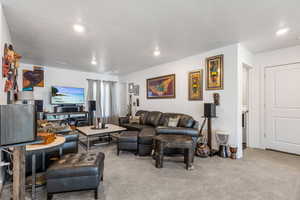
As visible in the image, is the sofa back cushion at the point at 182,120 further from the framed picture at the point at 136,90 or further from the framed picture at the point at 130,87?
the framed picture at the point at 130,87

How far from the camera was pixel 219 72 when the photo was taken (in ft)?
11.2

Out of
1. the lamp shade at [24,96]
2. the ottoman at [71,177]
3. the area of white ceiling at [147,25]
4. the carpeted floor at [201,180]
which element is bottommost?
the carpeted floor at [201,180]

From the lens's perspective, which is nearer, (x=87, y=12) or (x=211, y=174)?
(x=87, y=12)

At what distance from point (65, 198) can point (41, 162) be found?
0.99 meters

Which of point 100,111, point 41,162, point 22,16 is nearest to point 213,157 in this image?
point 41,162

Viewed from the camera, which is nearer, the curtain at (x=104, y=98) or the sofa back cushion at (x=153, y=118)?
the sofa back cushion at (x=153, y=118)

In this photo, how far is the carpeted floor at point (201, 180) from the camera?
1841 millimetres

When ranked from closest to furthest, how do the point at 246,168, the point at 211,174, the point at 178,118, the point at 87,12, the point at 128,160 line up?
the point at 87,12
the point at 211,174
the point at 246,168
the point at 128,160
the point at 178,118

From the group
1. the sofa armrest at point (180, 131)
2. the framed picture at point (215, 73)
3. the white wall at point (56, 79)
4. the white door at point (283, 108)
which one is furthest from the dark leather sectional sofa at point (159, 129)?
the white wall at point (56, 79)

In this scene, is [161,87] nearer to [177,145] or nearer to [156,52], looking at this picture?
[156,52]

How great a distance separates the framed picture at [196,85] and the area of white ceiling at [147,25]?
2.00ft

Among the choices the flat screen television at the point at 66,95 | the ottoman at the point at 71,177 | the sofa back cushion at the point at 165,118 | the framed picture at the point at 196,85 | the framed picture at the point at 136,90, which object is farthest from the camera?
the framed picture at the point at 136,90

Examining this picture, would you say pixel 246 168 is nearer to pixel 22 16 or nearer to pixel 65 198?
pixel 65 198

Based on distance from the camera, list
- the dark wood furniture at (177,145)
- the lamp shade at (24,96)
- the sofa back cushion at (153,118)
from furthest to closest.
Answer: the sofa back cushion at (153,118), the lamp shade at (24,96), the dark wood furniture at (177,145)
